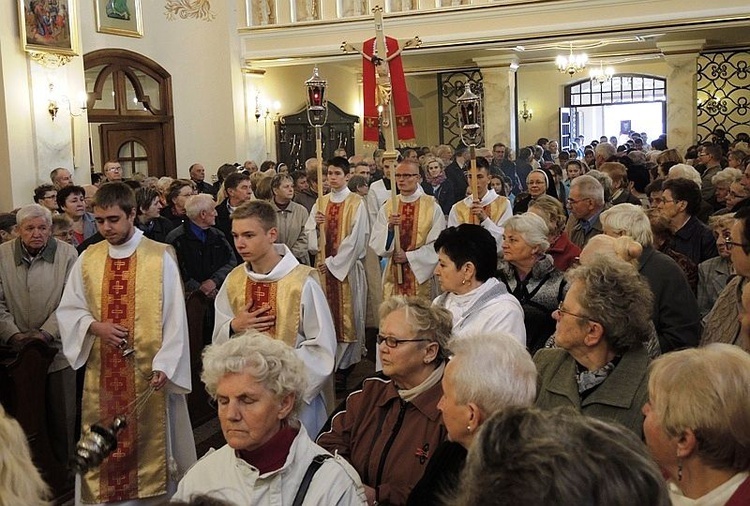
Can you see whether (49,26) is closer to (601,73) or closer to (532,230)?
(532,230)

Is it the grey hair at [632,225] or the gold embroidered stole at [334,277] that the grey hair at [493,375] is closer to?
the grey hair at [632,225]

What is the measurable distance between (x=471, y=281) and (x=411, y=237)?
4.13 meters

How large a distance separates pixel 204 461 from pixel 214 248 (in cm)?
466

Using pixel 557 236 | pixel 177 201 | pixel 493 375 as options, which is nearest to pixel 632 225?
pixel 557 236

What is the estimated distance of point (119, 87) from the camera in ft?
50.4

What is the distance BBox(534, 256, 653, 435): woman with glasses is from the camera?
10.6 feet

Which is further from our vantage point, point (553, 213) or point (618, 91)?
point (618, 91)

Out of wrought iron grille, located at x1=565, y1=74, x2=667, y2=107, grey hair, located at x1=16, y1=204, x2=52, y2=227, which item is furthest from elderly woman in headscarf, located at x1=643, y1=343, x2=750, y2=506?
wrought iron grille, located at x1=565, y1=74, x2=667, y2=107

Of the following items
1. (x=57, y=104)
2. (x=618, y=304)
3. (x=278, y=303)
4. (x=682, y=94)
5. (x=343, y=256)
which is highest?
(x=682, y=94)

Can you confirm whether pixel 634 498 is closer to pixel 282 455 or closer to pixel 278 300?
pixel 282 455

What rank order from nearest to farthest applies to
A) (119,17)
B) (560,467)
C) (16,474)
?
1. (560,467)
2. (16,474)
3. (119,17)

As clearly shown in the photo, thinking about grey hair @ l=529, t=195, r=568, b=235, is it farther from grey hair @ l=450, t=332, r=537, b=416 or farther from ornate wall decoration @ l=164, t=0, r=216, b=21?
ornate wall decoration @ l=164, t=0, r=216, b=21

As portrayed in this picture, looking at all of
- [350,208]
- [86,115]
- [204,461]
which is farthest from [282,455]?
[86,115]

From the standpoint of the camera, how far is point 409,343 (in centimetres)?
360
